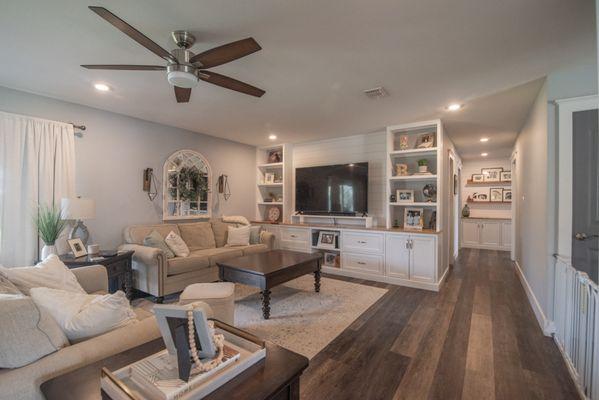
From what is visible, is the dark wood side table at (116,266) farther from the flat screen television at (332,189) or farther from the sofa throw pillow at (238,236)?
the flat screen television at (332,189)

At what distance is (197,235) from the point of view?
4395 millimetres

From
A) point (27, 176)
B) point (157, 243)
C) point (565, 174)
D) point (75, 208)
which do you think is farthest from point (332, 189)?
point (27, 176)

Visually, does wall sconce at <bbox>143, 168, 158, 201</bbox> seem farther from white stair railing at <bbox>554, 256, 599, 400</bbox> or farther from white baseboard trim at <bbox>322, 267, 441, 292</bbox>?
white stair railing at <bbox>554, 256, 599, 400</bbox>

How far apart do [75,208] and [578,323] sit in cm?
462

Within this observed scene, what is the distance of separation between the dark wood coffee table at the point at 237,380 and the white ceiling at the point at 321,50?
1.92m

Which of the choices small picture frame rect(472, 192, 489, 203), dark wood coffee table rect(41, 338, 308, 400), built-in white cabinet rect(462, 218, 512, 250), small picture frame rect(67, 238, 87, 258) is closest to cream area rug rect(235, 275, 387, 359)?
dark wood coffee table rect(41, 338, 308, 400)

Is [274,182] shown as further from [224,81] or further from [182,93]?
[224,81]

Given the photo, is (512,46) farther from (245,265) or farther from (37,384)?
(37,384)

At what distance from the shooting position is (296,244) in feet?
17.0

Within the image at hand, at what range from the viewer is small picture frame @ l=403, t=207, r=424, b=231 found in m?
4.22

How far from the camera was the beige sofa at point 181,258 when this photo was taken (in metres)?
3.28

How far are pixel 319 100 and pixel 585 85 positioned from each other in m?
2.49

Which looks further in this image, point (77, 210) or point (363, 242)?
point (363, 242)

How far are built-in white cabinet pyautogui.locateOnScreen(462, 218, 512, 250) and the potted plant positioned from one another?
26.9 feet
